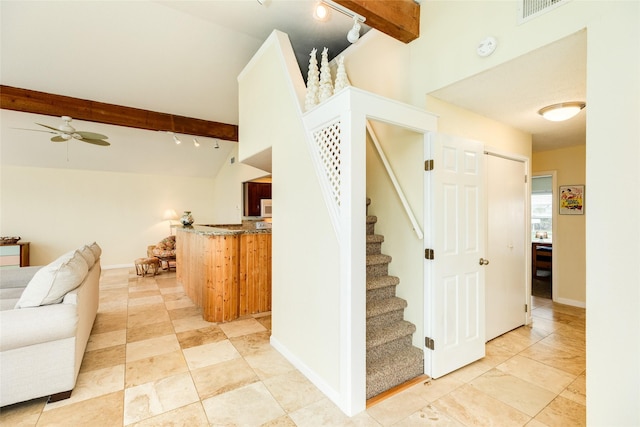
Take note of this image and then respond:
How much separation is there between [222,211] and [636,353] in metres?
8.49

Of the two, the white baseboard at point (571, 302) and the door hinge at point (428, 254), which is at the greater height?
the door hinge at point (428, 254)

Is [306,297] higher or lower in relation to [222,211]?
lower

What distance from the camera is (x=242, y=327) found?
354 cm

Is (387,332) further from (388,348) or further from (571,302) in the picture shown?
(571,302)

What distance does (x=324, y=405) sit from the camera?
6.77 ft

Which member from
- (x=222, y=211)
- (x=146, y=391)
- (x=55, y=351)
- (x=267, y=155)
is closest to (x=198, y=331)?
(x=146, y=391)

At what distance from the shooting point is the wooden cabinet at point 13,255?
5934mm

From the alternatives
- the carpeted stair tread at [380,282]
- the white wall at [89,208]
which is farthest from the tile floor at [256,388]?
the white wall at [89,208]

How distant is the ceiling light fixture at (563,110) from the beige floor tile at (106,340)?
16.4 ft

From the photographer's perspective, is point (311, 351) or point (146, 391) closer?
point (146, 391)

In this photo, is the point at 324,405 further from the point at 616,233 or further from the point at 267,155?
the point at 267,155

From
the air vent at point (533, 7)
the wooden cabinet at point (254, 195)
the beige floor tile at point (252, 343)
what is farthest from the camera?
the wooden cabinet at point (254, 195)

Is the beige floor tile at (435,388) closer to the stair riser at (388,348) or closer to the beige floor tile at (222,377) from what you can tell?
the stair riser at (388,348)

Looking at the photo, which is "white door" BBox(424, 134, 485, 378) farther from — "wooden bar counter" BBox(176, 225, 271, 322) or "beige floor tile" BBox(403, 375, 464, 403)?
"wooden bar counter" BBox(176, 225, 271, 322)
